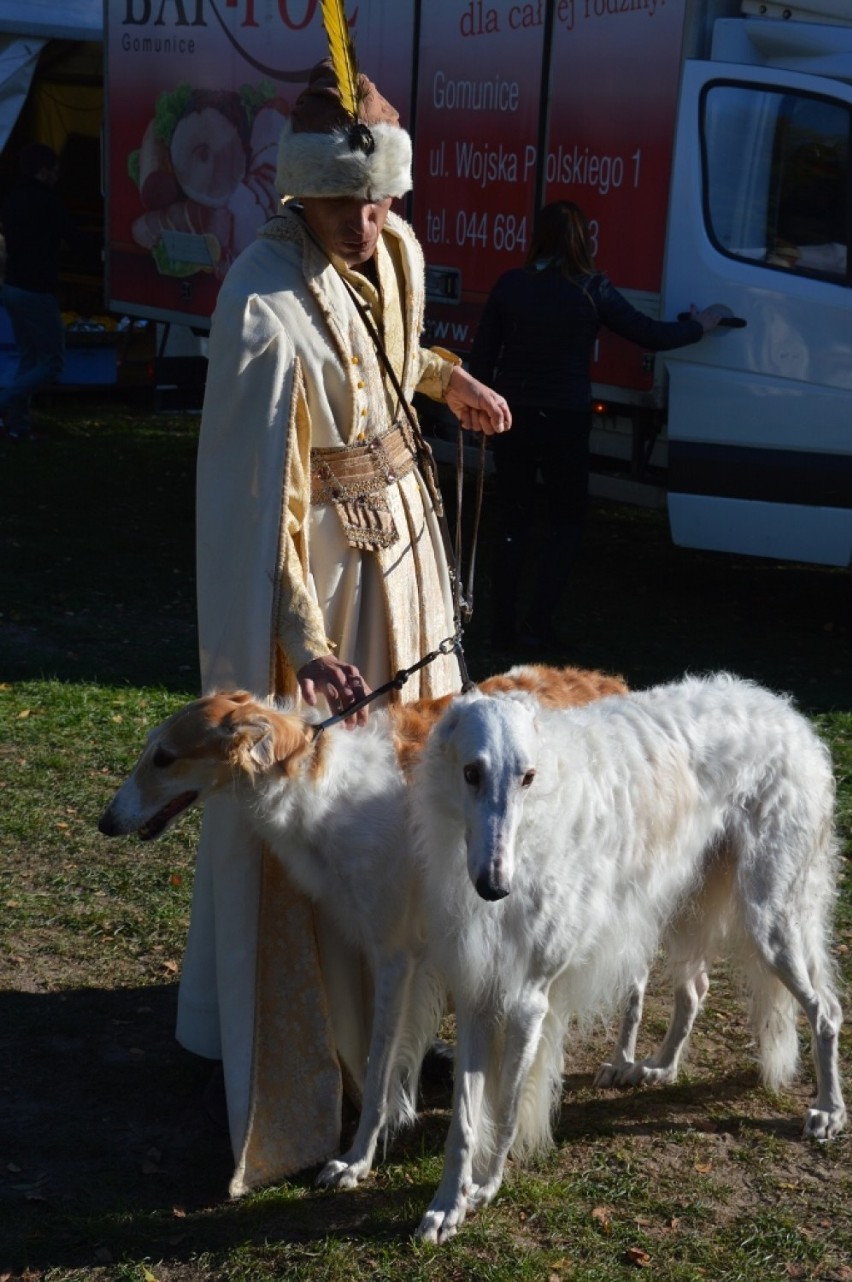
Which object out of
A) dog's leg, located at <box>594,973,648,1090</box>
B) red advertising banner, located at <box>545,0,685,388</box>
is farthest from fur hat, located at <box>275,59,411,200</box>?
red advertising banner, located at <box>545,0,685,388</box>

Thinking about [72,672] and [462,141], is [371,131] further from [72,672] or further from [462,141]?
[462,141]

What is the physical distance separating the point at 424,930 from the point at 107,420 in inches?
502

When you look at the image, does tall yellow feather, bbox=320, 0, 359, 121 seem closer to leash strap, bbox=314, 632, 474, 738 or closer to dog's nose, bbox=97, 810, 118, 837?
leash strap, bbox=314, 632, 474, 738

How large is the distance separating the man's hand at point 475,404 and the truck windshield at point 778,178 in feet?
13.8

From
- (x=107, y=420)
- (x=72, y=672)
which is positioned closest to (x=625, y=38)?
(x=72, y=672)

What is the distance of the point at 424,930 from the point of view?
146 inches

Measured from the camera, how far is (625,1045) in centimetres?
444

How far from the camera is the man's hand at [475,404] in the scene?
4.17 metres

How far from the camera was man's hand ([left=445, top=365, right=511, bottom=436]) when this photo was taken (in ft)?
13.7

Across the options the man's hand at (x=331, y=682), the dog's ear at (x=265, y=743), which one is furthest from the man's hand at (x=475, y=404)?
the dog's ear at (x=265, y=743)

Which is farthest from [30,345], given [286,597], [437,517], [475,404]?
[286,597]

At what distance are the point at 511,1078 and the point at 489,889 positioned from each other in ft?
2.39

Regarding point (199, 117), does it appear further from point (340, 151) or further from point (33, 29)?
point (340, 151)

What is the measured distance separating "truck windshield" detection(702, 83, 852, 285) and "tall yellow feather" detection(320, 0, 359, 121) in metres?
4.77
